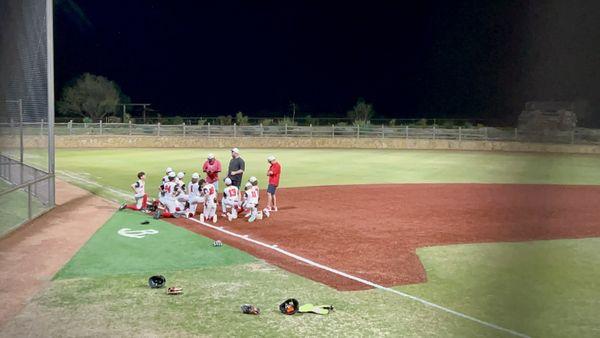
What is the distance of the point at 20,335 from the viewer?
6609 mm

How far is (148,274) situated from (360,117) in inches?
2438

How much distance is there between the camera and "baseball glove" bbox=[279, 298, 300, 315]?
24.0 ft

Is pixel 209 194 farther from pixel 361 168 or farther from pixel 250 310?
pixel 361 168

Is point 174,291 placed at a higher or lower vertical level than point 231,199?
lower

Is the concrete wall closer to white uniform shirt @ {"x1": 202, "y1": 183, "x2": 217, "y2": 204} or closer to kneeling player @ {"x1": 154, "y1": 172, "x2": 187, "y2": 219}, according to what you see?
kneeling player @ {"x1": 154, "y1": 172, "x2": 187, "y2": 219}

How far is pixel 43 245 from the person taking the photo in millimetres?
11633

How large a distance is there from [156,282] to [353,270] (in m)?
3.25

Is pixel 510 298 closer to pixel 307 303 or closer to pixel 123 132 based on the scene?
pixel 307 303

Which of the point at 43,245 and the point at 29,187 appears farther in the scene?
the point at 29,187

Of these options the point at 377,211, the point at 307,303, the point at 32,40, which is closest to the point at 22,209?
the point at 32,40

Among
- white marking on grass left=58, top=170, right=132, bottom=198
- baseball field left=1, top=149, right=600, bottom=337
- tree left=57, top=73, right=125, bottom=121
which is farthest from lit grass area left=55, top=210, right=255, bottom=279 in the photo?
tree left=57, top=73, right=125, bottom=121

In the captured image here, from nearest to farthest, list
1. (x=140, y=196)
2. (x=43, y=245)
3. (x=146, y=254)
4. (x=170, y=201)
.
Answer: (x=146, y=254)
(x=43, y=245)
(x=170, y=201)
(x=140, y=196)

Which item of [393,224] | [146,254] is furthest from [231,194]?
[146,254]

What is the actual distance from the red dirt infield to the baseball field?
1.9 inches
